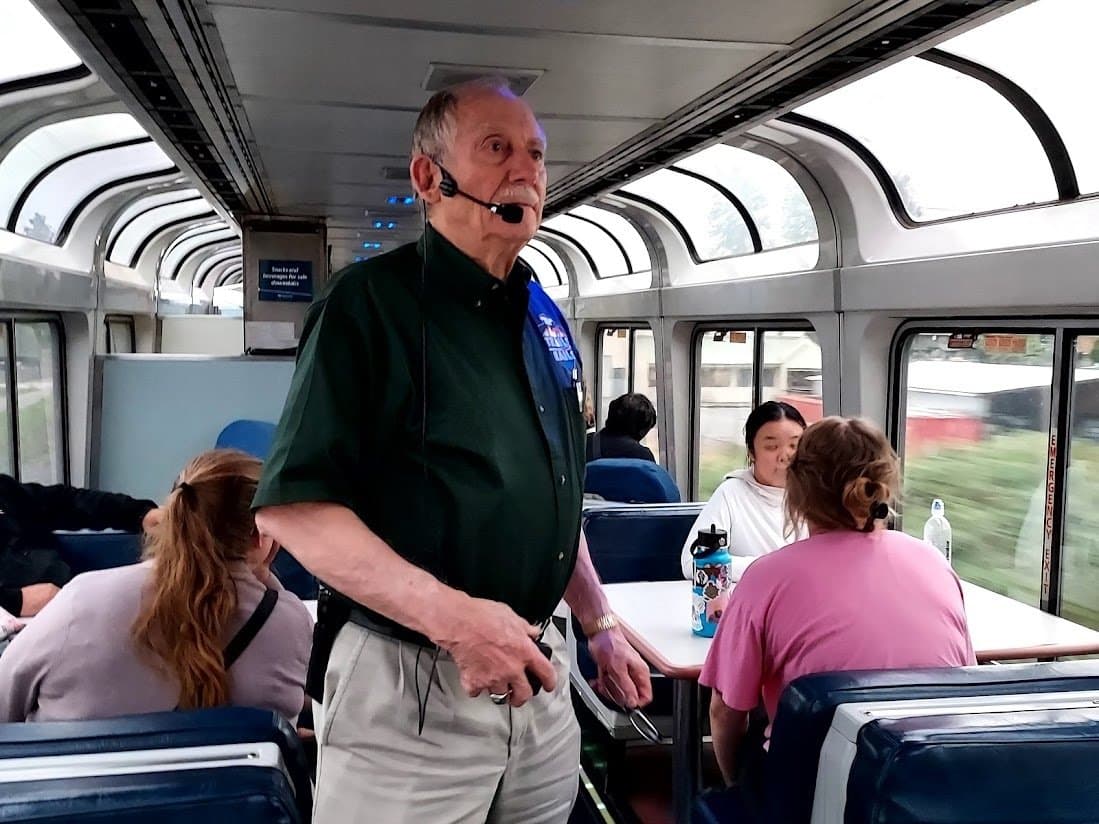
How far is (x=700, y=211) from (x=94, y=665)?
5484 mm

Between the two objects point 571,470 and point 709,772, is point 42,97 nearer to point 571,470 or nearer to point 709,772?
point 571,470

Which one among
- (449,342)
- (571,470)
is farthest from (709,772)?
(449,342)

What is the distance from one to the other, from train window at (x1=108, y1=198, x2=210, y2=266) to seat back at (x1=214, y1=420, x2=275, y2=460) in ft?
9.08

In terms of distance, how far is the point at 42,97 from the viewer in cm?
401

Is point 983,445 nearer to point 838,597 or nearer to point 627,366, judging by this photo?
point 838,597

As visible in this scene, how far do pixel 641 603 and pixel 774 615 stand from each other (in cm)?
103

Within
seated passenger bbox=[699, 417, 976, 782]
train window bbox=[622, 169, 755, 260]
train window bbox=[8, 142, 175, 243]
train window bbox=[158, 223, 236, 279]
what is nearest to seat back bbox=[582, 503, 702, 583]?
seated passenger bbox=[699, 417, 976, 782]

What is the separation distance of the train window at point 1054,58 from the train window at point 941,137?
0.45ft

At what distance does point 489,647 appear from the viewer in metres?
1.21

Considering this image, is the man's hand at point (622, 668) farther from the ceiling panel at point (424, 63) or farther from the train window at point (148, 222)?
the train window at point (148, 222)

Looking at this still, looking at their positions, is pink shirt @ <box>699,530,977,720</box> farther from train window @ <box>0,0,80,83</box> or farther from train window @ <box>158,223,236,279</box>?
train window @ <box>158,223,236,279</box>

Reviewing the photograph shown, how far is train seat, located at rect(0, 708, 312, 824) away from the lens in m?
1.27

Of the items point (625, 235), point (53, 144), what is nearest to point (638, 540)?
point (53, 144)

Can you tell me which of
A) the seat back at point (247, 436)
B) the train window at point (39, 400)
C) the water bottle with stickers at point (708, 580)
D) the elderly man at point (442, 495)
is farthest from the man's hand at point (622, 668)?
the train window at point (39, 400)
